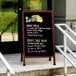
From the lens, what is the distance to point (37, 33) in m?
6.86

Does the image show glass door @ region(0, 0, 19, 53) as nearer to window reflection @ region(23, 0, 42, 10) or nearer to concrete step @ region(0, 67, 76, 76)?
window reflection @ region(23, 0, 42, 10)

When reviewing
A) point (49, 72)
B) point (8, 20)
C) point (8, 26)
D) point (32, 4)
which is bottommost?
point (49, 72)

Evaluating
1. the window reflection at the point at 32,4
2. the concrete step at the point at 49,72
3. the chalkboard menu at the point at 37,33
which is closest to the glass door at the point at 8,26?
the window reflection at the point at 32,4

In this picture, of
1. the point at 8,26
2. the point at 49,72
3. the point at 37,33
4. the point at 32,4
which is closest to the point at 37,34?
the point at 37,33

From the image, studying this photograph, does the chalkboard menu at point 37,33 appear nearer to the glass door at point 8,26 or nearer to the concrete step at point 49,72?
the concrete step at point 49,72

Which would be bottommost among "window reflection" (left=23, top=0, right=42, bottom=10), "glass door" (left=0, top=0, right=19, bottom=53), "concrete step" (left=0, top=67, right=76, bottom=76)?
"concrete step" (left=0, top=67, right=76, bottom=76)

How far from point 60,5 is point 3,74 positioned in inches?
141

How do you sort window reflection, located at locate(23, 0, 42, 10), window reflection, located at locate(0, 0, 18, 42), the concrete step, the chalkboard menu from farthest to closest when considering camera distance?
window reflection, located at locate(23, 0, 42, 10) < window reflection, located at locate(0, 0, 18, 42) < the chalkboard menu < the concrete step

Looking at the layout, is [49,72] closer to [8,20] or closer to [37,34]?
[37,34]

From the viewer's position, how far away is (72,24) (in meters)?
8.56

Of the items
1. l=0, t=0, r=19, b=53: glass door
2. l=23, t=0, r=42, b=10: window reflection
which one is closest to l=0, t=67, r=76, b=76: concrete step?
l=0, t=0, r=19, b=53: glass door

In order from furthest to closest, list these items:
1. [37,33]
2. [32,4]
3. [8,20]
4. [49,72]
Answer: [32,4] → [8,20] → [37,33] → [49,72]

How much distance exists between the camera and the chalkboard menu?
6.82 m

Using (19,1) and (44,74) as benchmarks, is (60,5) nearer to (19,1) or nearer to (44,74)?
(19,1)
